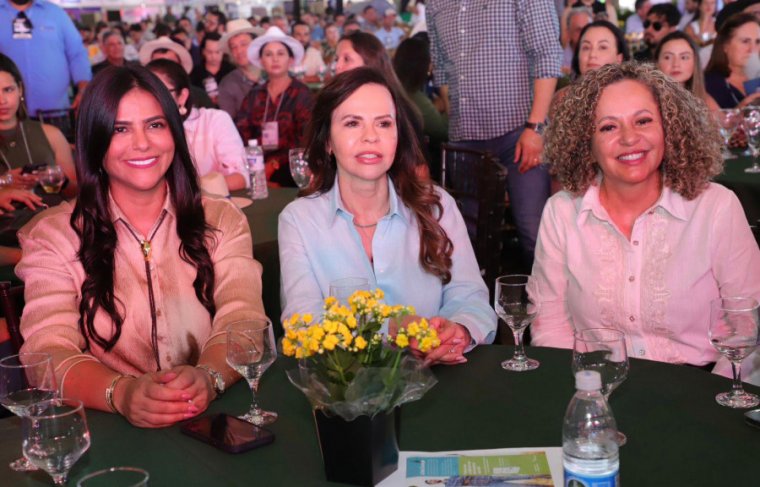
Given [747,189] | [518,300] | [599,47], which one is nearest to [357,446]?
[518,300]

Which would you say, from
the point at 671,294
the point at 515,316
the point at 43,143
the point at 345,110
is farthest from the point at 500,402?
the point at 43,143

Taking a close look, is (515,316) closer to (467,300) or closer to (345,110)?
(467,300)

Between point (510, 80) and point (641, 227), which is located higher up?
point (510, 80)

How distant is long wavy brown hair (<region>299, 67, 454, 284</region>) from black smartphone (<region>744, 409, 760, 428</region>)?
1.09 m

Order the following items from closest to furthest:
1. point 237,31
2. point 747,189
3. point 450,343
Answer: point 450,343, point 747,189, point 237,31

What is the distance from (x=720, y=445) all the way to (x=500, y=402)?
440mm

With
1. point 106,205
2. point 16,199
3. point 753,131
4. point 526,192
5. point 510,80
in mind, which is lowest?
point 526,192

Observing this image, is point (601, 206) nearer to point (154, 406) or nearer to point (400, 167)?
point (400, 167)

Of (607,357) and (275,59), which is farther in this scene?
(275,59)

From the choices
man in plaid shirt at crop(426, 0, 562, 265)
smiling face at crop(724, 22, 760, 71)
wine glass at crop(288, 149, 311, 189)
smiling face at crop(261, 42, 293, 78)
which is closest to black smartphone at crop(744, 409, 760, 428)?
wine glass at crop(288, 149, 311, 189)

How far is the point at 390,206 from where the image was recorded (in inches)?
107

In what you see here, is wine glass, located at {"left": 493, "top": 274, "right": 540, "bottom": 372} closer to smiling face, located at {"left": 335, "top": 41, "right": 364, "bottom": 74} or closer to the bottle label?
the bottle label

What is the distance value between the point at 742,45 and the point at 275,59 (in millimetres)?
3265

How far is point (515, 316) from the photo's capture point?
2127mm
